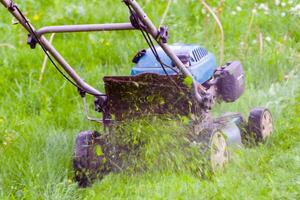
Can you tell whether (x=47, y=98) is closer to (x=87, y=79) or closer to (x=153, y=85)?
(x=87, y=79)

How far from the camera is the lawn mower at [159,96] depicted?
393 centimetres

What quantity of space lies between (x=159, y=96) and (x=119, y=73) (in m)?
1.67

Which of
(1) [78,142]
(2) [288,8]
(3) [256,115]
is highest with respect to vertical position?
(1) [78,142]

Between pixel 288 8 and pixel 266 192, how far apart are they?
3.19 m

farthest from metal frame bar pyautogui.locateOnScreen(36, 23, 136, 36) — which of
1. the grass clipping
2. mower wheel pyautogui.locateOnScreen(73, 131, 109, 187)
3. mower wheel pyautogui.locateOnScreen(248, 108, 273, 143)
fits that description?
mower wheel pyautogui.locateOnScreen(248, 108, 273, 143)

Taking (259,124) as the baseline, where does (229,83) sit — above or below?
above

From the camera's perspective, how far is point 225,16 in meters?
6.50

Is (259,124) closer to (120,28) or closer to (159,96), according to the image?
(159,96)

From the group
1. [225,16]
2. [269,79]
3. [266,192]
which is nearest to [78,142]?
[266,192]

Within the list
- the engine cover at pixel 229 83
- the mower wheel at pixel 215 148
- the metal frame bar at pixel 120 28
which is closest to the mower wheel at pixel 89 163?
the metal frame bar at pixel 120 28

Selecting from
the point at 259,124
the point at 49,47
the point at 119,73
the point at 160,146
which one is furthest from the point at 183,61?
the point at 119,73

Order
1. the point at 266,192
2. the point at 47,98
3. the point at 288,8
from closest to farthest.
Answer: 1. the point at 266,192
2. the point at 47,98
3. the point at 288,8

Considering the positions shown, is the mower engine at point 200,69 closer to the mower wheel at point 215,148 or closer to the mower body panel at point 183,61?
the mower body panel at point 183,61

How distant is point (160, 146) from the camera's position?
13.4ft
